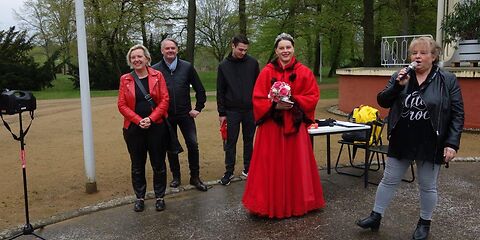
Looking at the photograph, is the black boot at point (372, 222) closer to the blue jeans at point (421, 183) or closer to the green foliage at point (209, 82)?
the blue jeans at point (421, 183)

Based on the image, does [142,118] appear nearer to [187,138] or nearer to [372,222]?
[187,138]

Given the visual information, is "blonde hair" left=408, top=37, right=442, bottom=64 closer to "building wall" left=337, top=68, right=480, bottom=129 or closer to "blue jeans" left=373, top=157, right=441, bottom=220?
"blue jeans" left=373, top=157, right=441, bottom=220

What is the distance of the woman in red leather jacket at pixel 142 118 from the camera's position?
4582mm

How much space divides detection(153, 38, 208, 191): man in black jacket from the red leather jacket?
0.60 meters

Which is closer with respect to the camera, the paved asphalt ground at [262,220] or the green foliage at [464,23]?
the paved asphalt ground at [262,220]

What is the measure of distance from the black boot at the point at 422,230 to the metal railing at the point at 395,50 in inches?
379

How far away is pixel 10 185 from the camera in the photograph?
6.03 m

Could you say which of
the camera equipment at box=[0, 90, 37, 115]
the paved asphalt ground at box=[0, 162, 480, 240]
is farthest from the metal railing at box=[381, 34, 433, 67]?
the camera equipment at box=[0, 90, 37, 115]

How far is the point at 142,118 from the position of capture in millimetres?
4574

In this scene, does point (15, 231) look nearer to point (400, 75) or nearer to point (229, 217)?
point (229, 217)

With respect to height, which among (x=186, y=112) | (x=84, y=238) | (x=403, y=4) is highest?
(x=403, y=4)

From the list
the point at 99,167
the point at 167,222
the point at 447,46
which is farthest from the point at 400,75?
the point at 447,46

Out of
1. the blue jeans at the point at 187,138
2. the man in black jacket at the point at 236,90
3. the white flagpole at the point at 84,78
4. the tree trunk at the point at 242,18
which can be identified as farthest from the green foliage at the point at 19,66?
the man in black jacket at the point at 236,90

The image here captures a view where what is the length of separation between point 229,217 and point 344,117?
8.34 m
